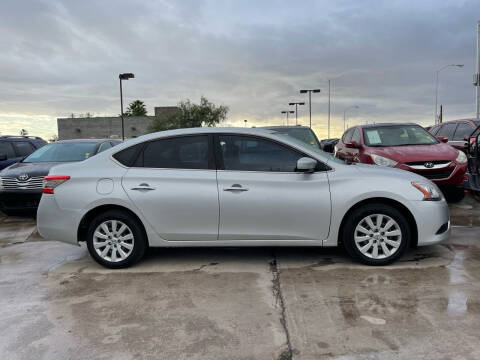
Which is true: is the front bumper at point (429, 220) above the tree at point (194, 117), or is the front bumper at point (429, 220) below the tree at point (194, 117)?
below

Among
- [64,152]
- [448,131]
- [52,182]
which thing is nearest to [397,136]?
[448,131]

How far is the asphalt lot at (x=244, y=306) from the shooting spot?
3.16 meters

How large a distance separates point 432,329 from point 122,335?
2415 mm

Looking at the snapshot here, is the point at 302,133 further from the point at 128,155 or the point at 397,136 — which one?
the point at 128,155

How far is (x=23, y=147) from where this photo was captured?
11875 millimetres

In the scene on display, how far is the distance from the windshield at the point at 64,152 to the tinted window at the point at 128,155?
429 cm

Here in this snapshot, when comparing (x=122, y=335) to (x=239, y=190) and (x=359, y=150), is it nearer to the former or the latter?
(x=239, y=190)

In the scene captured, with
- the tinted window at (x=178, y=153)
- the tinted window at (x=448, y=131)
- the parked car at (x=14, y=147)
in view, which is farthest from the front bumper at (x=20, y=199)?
the tinted window at (x=448, y=131)

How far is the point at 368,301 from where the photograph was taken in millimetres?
3914

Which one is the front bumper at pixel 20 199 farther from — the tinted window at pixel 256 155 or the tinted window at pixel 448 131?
the tinted window at pixel 448 131

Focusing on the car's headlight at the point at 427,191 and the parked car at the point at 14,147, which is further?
the parked car at the point at 14,147

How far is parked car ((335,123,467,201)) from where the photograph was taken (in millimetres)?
7898

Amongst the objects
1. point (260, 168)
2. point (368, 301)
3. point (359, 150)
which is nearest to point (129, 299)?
point (260, 168)

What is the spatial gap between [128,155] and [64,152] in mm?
4881
